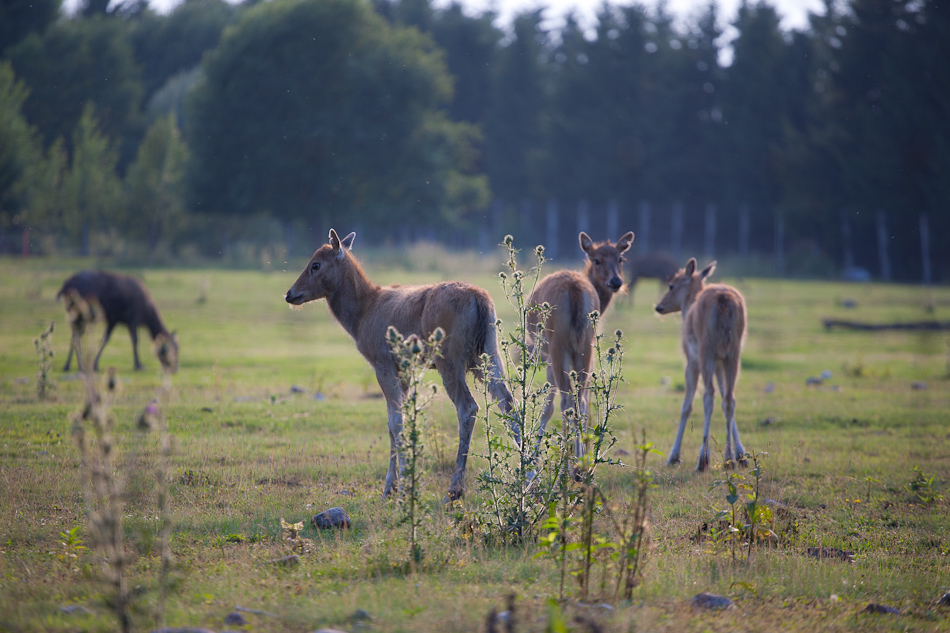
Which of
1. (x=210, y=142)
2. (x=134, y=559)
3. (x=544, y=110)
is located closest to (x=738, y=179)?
(x=544, y=110)

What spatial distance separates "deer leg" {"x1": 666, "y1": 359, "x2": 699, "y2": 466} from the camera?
882 cm

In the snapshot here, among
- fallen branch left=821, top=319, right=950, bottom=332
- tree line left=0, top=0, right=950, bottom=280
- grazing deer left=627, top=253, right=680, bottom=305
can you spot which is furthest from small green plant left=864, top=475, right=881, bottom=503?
tree line left=0, top=0, right=950, bottom=280

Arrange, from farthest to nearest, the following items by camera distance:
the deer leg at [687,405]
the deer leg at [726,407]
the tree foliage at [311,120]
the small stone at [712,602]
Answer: the tree foliage at [311,120]
the deer leg at [687,405]
the deer leg at [726,407]
the small stone at [712,602]

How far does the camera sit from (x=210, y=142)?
3978 centimetres

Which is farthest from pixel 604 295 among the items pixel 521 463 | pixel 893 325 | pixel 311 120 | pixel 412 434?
pixel 311 120

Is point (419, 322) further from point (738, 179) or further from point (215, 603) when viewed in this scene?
point (738, 179)

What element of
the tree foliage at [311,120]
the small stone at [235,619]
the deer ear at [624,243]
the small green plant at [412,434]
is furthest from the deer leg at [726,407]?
the tree foliage at [311,120]

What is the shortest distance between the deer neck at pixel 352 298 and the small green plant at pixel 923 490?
5.53 meters

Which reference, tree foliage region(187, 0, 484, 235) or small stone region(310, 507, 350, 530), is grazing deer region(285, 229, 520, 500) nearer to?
small stone region(310, 507, 350, 530)

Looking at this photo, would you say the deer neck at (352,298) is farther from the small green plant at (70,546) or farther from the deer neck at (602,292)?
the small green plant at (70,546)

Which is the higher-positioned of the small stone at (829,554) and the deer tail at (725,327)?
the deer tail at (725,327)

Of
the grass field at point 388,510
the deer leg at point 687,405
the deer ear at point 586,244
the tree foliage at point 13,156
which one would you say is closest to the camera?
the grass field at point 388,510

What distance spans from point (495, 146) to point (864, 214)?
27276mm

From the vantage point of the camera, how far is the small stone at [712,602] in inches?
180
